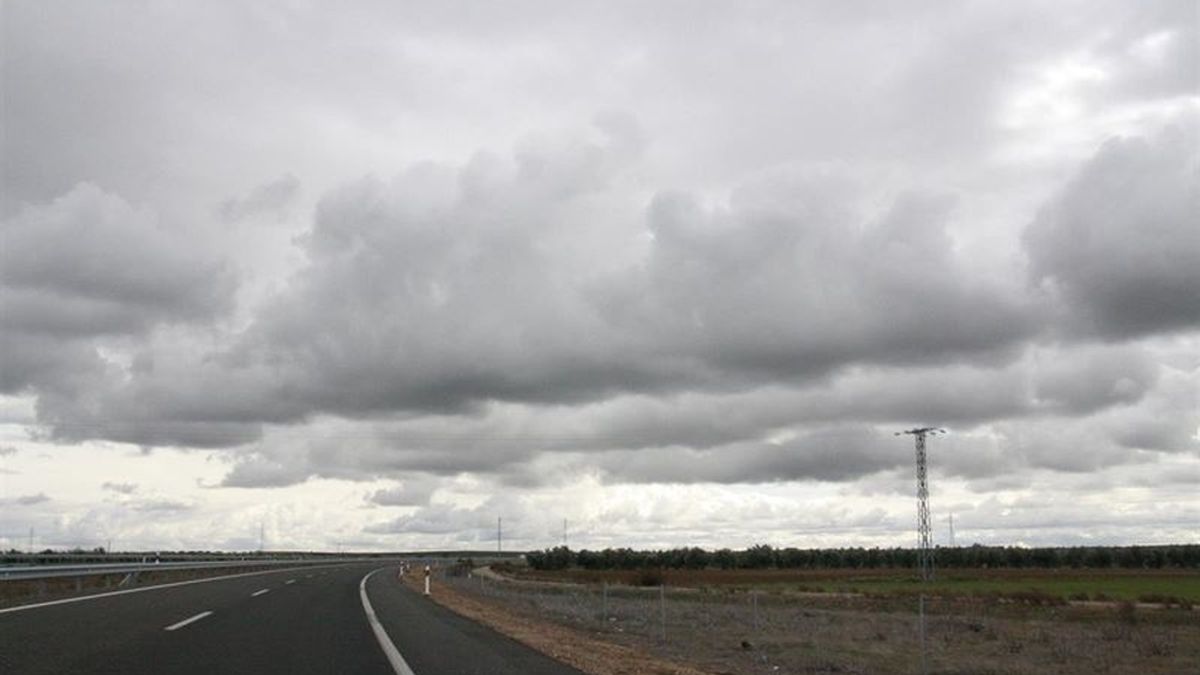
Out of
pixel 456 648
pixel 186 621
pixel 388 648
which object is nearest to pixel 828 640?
pixel 456 648

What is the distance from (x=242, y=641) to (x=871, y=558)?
171 meters

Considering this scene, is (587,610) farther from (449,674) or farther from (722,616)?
(449,674)

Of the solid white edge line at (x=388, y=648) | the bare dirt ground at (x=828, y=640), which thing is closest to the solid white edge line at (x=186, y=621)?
the solid white edge line at (x=388, y=648)

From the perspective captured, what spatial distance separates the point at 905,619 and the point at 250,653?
3312 cm

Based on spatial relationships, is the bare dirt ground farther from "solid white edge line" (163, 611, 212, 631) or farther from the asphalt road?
"solid white edge line" (163, 611, 212, 631)

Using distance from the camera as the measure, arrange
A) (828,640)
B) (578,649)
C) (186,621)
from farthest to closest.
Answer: (828,640), (186,621), (578,649)

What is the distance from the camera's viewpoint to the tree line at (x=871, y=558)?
150625 millimetres

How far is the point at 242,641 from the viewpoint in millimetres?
18109

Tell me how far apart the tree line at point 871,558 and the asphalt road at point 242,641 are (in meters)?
116

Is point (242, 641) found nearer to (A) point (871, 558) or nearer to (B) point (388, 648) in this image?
(B) point (388, 648)

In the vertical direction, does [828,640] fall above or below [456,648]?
below

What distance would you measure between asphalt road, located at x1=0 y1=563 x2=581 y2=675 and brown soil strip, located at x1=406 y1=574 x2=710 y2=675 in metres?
0.61

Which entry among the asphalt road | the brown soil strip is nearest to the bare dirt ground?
the brown soil strip

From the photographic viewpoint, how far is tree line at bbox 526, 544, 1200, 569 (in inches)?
5930
